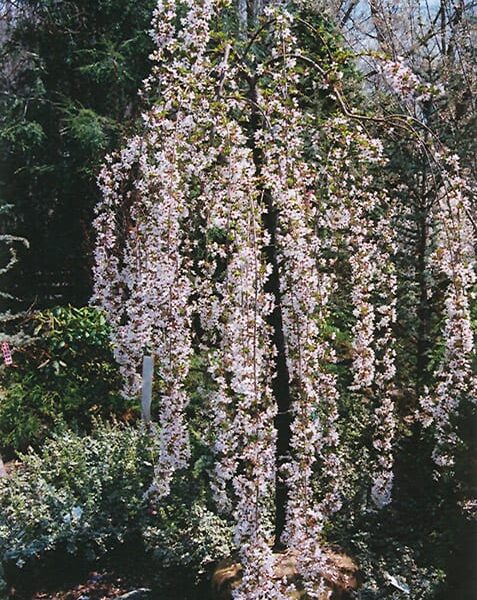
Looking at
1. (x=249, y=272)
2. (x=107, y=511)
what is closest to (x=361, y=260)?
(x=249, y=272)

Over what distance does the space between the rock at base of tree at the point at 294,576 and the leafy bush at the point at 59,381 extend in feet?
5.91

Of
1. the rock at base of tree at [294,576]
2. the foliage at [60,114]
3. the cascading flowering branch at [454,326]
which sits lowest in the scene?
the rock at base of tree at [294,576]

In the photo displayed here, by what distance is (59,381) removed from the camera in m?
4.55

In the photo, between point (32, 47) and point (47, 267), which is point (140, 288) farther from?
point (32, 47)

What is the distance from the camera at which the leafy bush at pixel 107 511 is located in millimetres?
2941

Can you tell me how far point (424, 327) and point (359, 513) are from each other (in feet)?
4.04

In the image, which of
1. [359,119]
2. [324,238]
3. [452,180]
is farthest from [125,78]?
[452,180]

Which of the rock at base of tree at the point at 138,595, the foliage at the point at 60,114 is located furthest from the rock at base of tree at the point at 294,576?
the foliage at the point at 60,114

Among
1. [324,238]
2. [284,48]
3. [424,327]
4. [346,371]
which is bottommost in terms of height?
[346,371]

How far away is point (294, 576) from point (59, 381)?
7.82ft

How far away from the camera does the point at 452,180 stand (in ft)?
8.27

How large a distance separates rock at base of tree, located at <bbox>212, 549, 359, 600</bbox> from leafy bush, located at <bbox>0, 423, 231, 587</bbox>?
162 millimetres

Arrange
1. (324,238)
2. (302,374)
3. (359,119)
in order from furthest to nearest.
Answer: (324,238) → (359,119) → (302,374)

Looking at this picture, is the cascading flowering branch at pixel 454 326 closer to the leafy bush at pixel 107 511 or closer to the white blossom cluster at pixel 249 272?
the white blossom cluster at pixel 249 272
